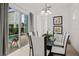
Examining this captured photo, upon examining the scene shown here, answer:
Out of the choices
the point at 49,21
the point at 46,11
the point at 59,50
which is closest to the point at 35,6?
the point at 46,11

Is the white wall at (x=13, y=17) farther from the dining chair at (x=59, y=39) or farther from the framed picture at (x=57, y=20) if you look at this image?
the dining chair at (x=59, y=39)

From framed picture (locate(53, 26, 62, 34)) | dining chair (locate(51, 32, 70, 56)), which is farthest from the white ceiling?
dining chair (locate(51, 32, 70, 56))

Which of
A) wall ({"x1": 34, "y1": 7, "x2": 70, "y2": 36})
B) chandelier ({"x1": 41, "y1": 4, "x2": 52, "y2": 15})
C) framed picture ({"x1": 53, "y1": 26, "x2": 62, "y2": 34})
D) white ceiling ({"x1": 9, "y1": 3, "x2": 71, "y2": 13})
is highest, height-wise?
white ceiling ({"x1": 9, "y1": 3, "x2": 71, "y2": 13})

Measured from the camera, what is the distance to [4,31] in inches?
100

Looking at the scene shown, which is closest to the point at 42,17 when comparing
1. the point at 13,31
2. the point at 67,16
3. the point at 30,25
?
the point at 30,25

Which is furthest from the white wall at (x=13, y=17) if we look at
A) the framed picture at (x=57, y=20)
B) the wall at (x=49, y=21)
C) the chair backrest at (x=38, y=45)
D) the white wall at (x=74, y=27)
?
the white wall at (x=74, y=27)

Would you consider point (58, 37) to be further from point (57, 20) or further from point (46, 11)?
point (46, 11)

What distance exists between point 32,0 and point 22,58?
45.4 inches

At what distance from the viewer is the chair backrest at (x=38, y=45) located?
268 centimetres

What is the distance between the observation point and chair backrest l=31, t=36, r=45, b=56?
2681 millimetres

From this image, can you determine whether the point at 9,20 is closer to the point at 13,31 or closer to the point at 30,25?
the point at 13,31

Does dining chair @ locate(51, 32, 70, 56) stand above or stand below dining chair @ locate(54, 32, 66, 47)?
below

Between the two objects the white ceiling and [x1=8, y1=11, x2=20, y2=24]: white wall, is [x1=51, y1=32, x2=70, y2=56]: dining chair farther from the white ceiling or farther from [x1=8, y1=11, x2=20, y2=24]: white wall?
[x1=8, y1=11, x2=20, y2=24]: white wall

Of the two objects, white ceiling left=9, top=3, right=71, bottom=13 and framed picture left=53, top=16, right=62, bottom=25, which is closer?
white ceiling left=9, top=3, right=71, bottom=13
